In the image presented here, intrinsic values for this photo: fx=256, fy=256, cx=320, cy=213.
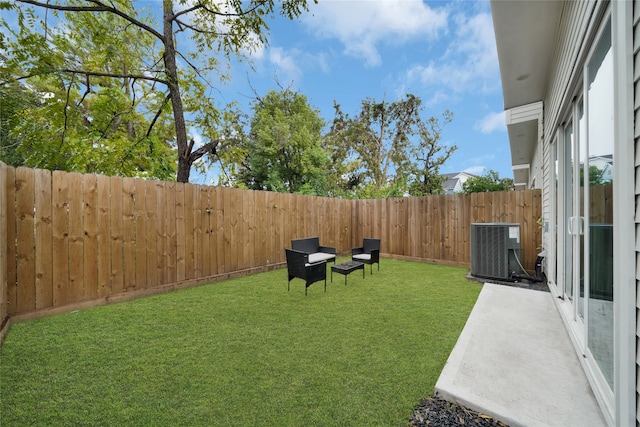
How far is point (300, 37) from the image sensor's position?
9.86 metres

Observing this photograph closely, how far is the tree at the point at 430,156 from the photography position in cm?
1315

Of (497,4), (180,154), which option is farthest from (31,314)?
(497,4)

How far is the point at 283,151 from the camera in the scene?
1462cm

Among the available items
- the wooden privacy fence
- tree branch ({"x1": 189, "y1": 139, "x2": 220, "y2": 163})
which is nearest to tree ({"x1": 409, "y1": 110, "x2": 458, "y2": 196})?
the wooden privacy fence

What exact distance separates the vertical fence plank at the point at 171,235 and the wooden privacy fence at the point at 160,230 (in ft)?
0.05

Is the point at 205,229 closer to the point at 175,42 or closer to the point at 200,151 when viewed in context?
the point at 200,151

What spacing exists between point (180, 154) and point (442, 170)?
13.3 meters

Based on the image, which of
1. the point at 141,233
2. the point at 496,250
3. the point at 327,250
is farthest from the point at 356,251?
the point at 141,233

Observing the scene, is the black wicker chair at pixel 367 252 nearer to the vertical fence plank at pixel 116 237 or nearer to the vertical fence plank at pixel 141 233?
the vertical fence plank at pixel 141 233

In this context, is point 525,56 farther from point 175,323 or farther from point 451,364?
point 175,323

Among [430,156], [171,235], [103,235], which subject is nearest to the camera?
[103,235]

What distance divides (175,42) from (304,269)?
20.3 ft

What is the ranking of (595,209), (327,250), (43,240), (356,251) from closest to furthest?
(595,209) → (43,240) → (327,250) → (356,251)

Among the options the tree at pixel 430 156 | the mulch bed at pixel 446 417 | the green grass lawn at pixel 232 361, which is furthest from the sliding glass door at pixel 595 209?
the tree at pixel 430 156
